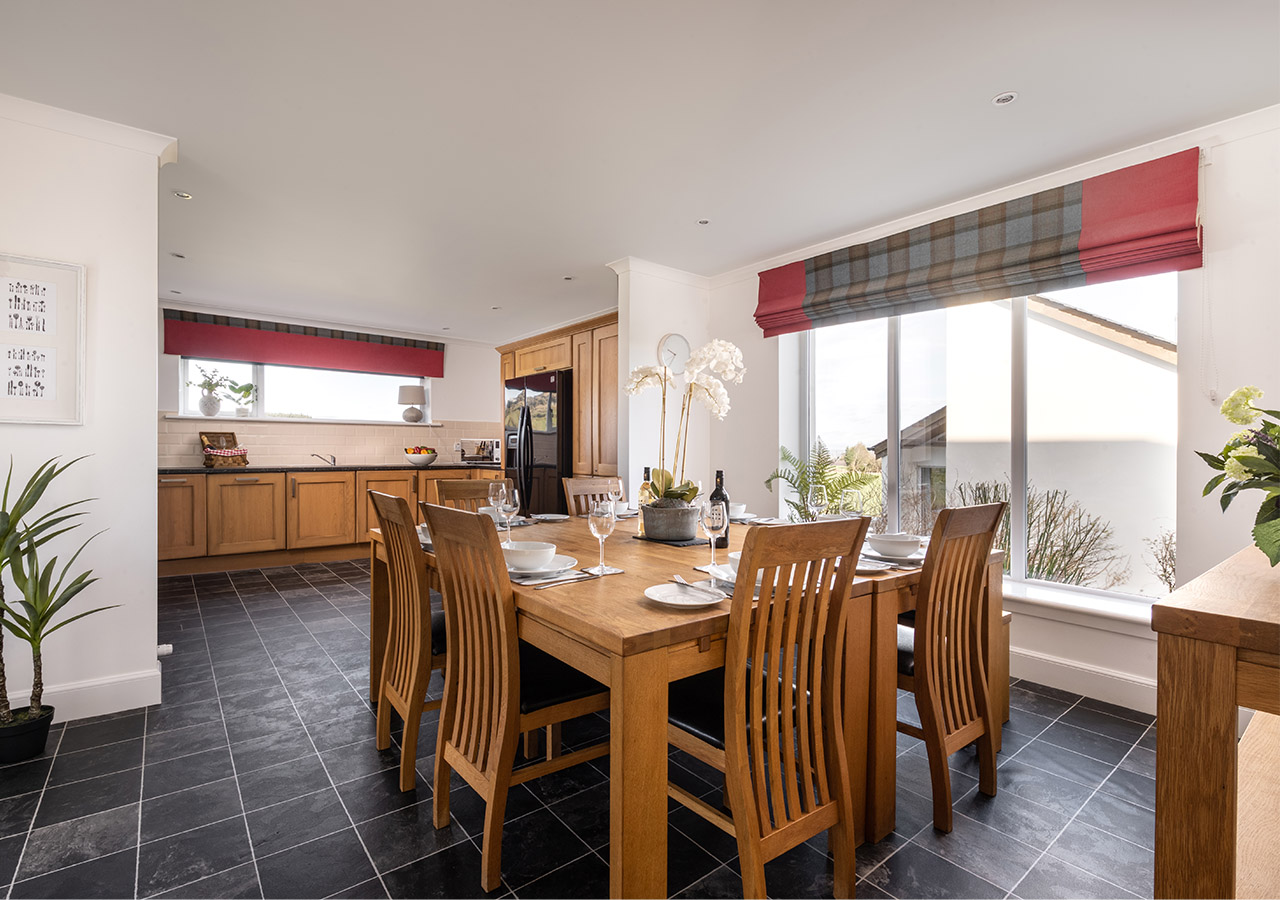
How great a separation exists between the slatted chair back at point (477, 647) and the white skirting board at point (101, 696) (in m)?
1.78

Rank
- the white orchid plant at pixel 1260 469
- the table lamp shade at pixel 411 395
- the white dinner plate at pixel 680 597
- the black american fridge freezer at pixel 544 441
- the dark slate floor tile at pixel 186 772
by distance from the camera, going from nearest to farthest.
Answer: the white orchid plant at pixel 1260 469
the white dinner plate at pixel 680 597
the dark slate floor tile at pixel 186 772
the black american fridge freezer at pixel 544 441
the table lamp shade at pixel 411 395

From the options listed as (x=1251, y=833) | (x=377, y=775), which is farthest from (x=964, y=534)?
(x=377, y=775)

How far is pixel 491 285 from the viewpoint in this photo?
4.80 m

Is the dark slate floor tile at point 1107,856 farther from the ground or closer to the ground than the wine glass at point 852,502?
closer to the ground

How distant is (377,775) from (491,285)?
3.76 metres

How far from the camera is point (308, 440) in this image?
20.0 ft

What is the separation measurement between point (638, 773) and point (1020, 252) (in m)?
3.00

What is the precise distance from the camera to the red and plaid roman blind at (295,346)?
17.7ft

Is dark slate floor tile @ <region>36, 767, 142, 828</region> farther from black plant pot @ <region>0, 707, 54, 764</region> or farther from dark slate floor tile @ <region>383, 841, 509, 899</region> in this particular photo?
dark slate floor tile @ <region>383, 841, 509, 899</region>

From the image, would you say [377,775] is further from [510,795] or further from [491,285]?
[491,285]

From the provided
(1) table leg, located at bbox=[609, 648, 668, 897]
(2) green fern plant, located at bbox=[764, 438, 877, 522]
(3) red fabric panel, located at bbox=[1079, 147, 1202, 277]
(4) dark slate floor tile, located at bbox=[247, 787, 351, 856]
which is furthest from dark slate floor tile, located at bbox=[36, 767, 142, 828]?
(3) red fabric panel, located at bbox=[1079, 147, 1202, 277]

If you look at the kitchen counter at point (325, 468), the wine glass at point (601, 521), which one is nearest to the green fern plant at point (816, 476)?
the wine glass at point (601, 521)

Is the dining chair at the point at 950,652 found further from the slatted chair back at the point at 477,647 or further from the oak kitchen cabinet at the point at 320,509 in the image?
the oak kitchen cabinet at the point at 320,509

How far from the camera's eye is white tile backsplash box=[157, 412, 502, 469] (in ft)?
17.8
